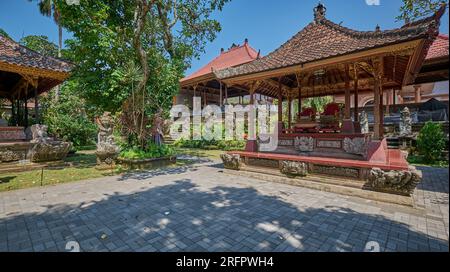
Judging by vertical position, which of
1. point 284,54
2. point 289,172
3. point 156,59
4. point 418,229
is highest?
point 156,59

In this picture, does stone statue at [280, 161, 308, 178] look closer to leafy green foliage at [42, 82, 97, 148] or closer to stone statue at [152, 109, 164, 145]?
stone statue at [152, 109, 164, 145]

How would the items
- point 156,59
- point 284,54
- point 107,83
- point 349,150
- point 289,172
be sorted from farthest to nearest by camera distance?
1. point 156,59
2. point 107,83
3. point 284,54
4. point 289,172
5. point 349,150

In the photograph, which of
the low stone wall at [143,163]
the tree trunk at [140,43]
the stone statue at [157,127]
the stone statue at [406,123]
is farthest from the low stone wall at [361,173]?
the stone statue at [406,123]

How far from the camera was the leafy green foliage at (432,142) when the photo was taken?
981 cm

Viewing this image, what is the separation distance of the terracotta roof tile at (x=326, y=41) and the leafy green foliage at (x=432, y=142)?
7.20 metres

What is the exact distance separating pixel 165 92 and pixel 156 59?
158 cm

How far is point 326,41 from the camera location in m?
7.01

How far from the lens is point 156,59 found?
10.0m

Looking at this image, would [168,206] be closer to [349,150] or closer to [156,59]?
[349,150]

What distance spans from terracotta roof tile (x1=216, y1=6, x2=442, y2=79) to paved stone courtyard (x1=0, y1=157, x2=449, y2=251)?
3811 mm

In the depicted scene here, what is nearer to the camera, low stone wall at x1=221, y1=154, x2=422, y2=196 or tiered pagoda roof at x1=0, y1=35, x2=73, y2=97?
low stone wall at x1=221, y1=154, x2=422, y2=196

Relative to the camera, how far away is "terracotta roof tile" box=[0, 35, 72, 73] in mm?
8961

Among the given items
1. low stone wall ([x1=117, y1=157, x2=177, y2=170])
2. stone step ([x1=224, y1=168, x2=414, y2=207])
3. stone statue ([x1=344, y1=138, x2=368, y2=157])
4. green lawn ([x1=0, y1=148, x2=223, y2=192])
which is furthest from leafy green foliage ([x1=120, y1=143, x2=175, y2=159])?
stone statue ([x1=344, y1=138, x2=368, y2=157])
